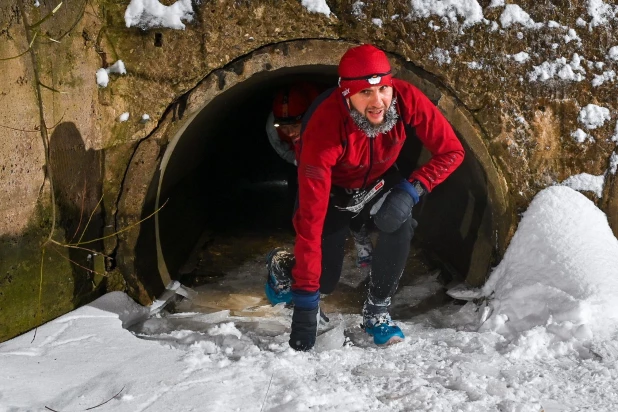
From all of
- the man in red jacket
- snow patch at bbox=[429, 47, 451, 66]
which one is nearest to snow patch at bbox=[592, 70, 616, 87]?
snow patch at bbox=[429, 47, 451, 66]

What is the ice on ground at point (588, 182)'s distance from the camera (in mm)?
4012

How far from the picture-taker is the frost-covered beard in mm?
3143

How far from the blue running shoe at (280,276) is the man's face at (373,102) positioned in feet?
3.75

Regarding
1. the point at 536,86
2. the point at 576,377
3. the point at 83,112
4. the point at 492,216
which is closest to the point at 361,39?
the point at 536,86

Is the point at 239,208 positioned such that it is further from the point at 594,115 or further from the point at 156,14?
the point at 594,115

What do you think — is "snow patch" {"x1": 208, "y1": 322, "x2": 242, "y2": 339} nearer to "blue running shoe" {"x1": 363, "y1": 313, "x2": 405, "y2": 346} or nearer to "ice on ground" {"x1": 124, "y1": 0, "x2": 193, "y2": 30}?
"blue running shoe" {"x1": 363, "y1": 313, "x2": 405, "y2": 346}

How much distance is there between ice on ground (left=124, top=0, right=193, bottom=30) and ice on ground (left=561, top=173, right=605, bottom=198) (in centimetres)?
235

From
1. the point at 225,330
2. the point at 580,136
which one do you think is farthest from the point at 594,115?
the point at 225,330

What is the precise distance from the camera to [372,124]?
10.3 ft

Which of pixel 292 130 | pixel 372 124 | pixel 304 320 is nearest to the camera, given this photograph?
pixel 372 124

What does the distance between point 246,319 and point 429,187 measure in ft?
4.56

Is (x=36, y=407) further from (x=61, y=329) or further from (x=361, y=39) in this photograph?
(x=361, y=39)

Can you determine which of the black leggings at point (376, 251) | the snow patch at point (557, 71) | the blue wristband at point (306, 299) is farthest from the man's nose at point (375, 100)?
the snow patch at point (557, 71)

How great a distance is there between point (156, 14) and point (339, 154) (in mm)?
1404
